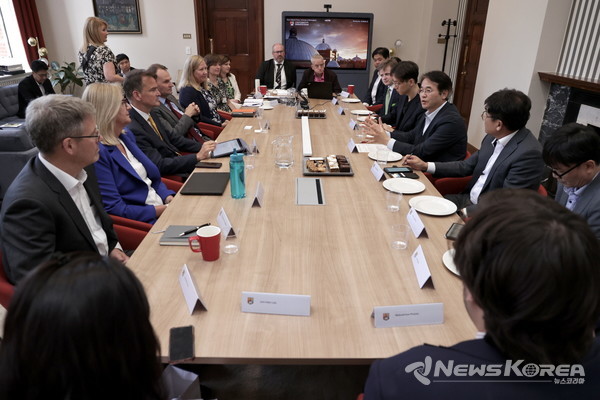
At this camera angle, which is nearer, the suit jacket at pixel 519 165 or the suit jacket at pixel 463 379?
the suit jacket at pixel 463 379

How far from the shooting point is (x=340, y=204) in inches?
79.2

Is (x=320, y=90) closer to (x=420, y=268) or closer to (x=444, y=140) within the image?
(x=444, y=140)

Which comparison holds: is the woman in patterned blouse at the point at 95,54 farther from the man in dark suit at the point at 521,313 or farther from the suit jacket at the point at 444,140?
the man in dark suit at the point at 521,313

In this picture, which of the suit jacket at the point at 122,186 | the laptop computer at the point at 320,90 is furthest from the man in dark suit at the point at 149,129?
the laptop computer at the point at 320,90

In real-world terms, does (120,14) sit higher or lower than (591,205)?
higher

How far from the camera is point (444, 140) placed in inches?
115

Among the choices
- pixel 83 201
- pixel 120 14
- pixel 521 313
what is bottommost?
pixel 83 201

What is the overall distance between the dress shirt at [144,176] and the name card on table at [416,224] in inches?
59.0

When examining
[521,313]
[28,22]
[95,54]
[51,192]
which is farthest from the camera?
[28,22]

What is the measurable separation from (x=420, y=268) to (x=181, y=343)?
0.83m

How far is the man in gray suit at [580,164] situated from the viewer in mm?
1640

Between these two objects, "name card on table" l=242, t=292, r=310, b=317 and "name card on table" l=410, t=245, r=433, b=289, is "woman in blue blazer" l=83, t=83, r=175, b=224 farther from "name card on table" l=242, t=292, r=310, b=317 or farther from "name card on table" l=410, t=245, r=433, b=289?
"name card on table" l=410, t=245, r=433, b=289

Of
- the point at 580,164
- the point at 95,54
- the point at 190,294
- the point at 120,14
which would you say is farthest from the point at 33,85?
the point at 580,164

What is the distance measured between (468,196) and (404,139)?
106 centimetres
